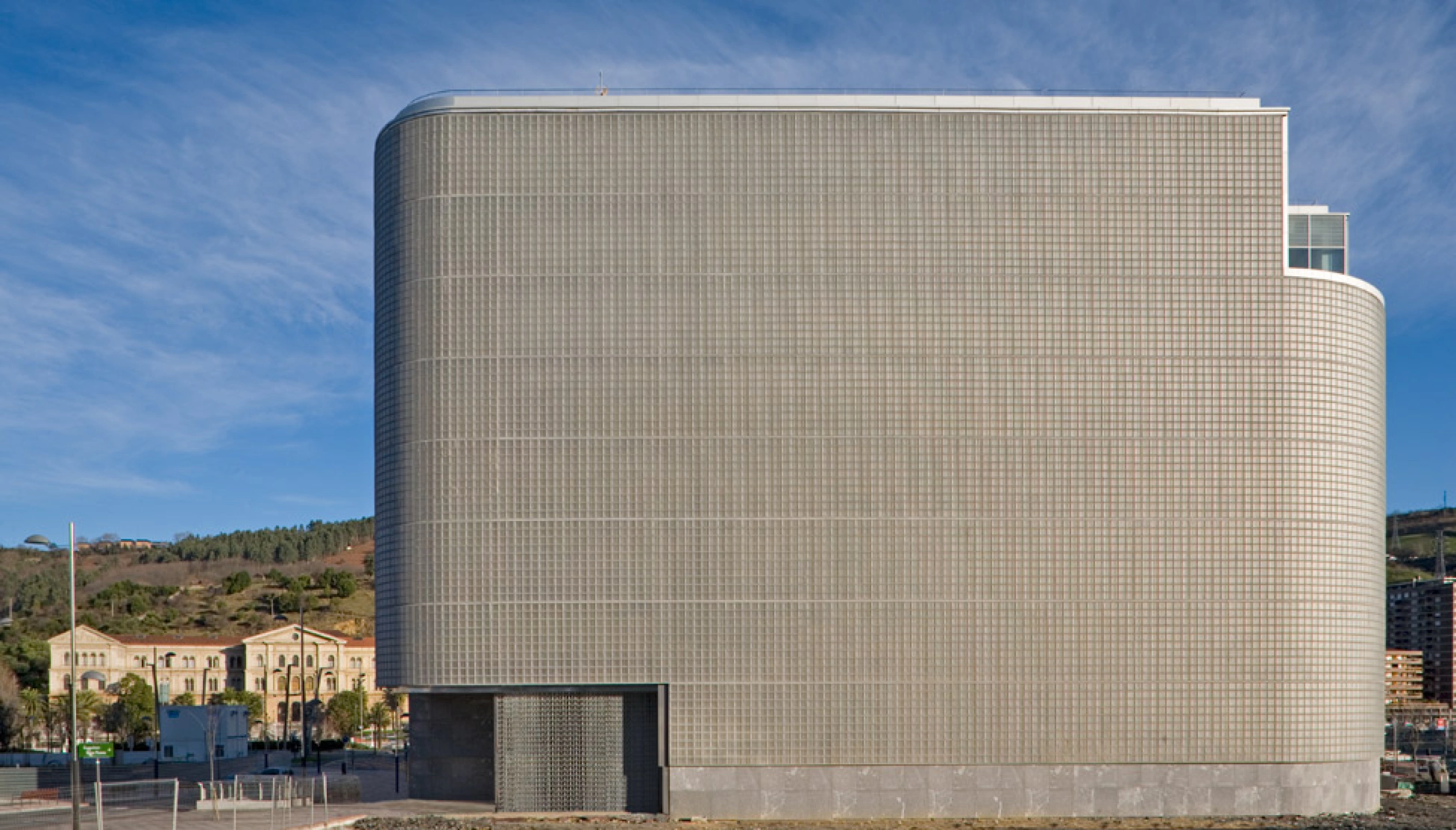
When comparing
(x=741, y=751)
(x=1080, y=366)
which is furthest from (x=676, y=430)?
(x=1080, y=366)

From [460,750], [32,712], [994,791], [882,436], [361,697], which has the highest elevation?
[882,436]

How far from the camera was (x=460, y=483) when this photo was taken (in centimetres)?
4550

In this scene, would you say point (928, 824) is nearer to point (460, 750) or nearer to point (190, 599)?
point (460, 750)

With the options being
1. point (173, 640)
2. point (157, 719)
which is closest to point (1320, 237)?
point (157, 719)

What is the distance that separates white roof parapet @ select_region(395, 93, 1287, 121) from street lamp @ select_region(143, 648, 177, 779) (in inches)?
1658

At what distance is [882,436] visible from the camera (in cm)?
4494

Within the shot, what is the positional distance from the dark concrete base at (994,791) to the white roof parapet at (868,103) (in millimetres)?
22712

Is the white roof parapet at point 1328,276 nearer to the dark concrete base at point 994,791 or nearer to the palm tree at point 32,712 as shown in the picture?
the dark concrete base at point 994,791

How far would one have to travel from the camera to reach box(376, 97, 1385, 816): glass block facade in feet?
146

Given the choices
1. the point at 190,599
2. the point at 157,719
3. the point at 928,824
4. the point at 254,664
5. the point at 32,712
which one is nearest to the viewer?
the point at 928,824

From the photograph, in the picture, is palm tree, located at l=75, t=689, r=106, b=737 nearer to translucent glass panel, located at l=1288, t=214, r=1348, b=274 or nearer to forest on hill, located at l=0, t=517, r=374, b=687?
forest on hill, located at l=0, t=517, r=374, b=687

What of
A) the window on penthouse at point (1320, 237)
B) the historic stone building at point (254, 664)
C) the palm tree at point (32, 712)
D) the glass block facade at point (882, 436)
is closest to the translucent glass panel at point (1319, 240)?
the window on penthouse at point (1320, 237)

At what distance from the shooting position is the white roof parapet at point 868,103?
4588 centimetres

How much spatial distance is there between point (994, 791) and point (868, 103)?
24015mm
